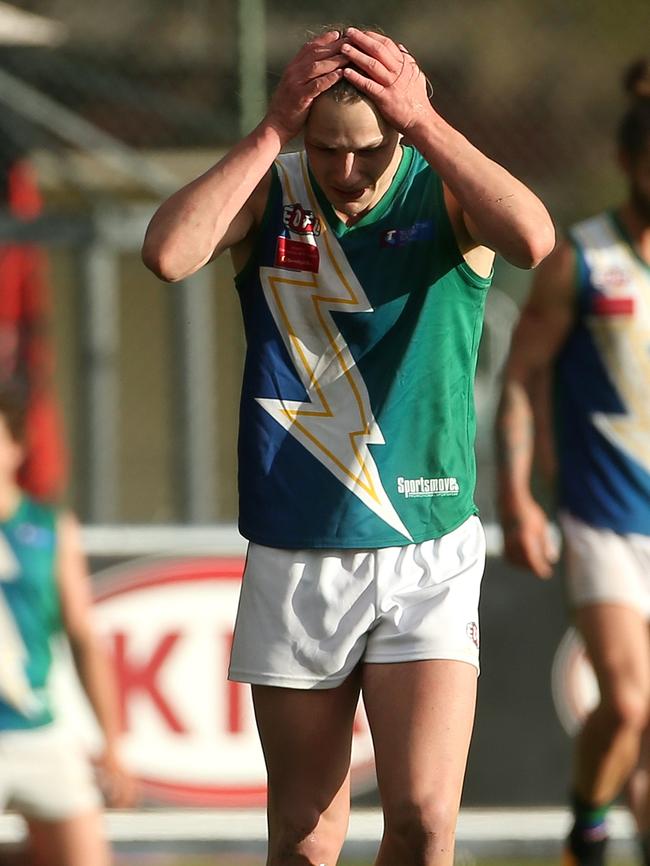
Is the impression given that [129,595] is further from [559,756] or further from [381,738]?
[381,738]

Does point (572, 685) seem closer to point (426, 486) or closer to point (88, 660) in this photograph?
point (88, 660)

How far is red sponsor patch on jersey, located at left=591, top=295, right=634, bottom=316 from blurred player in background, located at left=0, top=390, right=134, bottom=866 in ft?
6.46

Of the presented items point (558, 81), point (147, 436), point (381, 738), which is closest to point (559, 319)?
point (381, 738)

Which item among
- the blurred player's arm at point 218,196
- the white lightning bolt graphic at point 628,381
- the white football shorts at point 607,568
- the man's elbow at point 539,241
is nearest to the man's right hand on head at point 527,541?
the white football shorts at point 607,568

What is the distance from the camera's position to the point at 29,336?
918 cm

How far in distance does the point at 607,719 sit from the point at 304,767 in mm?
1946

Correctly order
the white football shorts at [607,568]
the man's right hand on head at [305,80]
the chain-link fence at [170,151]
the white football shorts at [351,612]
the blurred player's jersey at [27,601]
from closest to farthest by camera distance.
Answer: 1. the man's right hand on head at [305,80]
2. the white football shorts at [351,612]
3. the white football shorts at [607,568]
4. the blurred player's jersey at [27,601]
5. the chain-link fence at [170,151]

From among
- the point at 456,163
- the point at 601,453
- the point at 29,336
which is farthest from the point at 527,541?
the point at 29,336

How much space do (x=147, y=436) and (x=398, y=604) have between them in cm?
694

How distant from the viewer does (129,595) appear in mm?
6625

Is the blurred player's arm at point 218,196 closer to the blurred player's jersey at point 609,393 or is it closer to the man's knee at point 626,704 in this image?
the blurred player's jersey at point 609,393

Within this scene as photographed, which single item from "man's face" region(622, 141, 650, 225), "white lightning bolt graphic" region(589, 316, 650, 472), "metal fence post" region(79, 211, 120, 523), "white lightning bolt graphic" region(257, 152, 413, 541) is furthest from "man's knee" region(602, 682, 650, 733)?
"metal fence post" region(79, 211, 120, 523)

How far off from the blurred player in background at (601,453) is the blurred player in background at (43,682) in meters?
1.47

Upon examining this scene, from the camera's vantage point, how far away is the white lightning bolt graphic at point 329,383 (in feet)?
12.1
